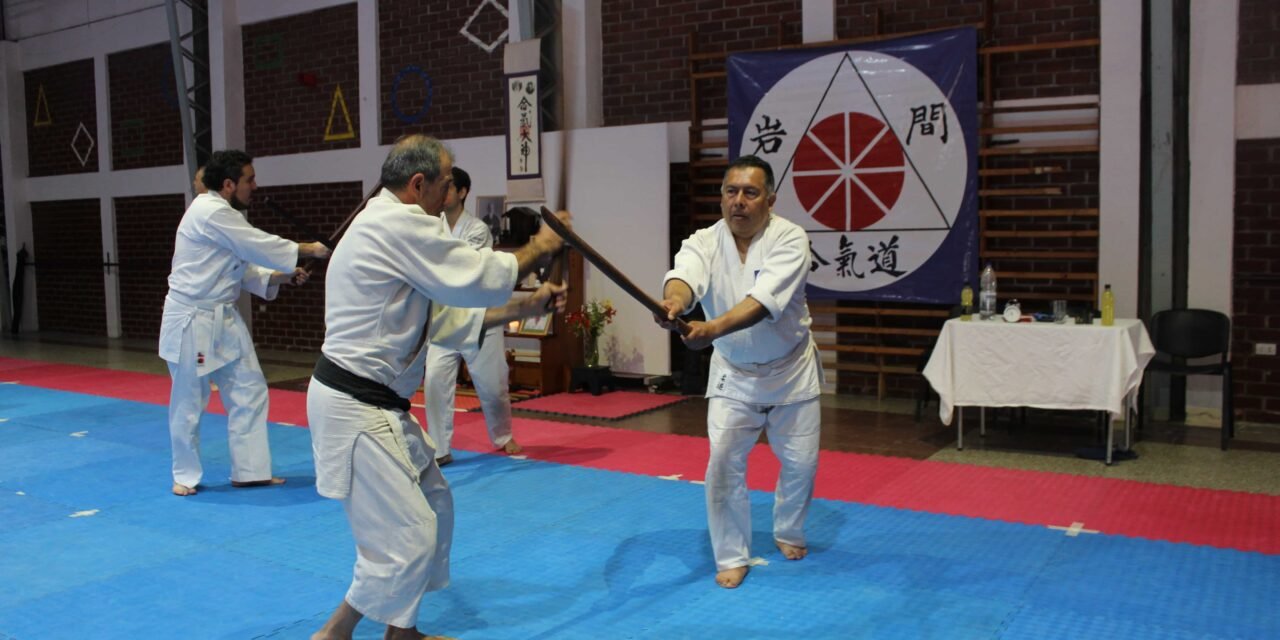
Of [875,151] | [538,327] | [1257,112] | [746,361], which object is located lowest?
[538,327]

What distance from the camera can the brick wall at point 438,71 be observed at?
960 cm

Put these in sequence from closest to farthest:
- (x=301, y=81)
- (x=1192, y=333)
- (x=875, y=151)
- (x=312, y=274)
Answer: (x=1192, y=333) < (x=875, y=151) < (x=301, y=81) < (x=312, y=274)

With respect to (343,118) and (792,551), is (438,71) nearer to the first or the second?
(343,118)

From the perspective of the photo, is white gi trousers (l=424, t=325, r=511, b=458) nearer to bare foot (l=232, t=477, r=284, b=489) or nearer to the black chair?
bare foot (l=232, t=477, r=284, b=489)

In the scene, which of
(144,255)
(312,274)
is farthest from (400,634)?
(144,255)

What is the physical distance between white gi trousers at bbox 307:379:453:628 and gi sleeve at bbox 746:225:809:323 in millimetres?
1240

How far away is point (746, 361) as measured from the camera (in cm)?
367

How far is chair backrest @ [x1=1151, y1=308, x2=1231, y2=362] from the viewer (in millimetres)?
6129

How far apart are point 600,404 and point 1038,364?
3159mm

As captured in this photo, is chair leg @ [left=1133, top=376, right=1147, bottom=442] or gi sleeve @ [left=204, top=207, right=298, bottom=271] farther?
chair leg @ [left=1133, top=376, right=1147, bottom=442]

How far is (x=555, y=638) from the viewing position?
10.2 feet

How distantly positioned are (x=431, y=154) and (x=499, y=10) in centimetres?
699

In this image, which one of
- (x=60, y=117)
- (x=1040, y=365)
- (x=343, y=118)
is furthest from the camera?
(x=60, y=117)

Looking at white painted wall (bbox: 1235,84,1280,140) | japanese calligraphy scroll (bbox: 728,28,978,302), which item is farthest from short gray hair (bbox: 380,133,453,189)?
white painted wall (bbox: 1235,84,1280,140)
